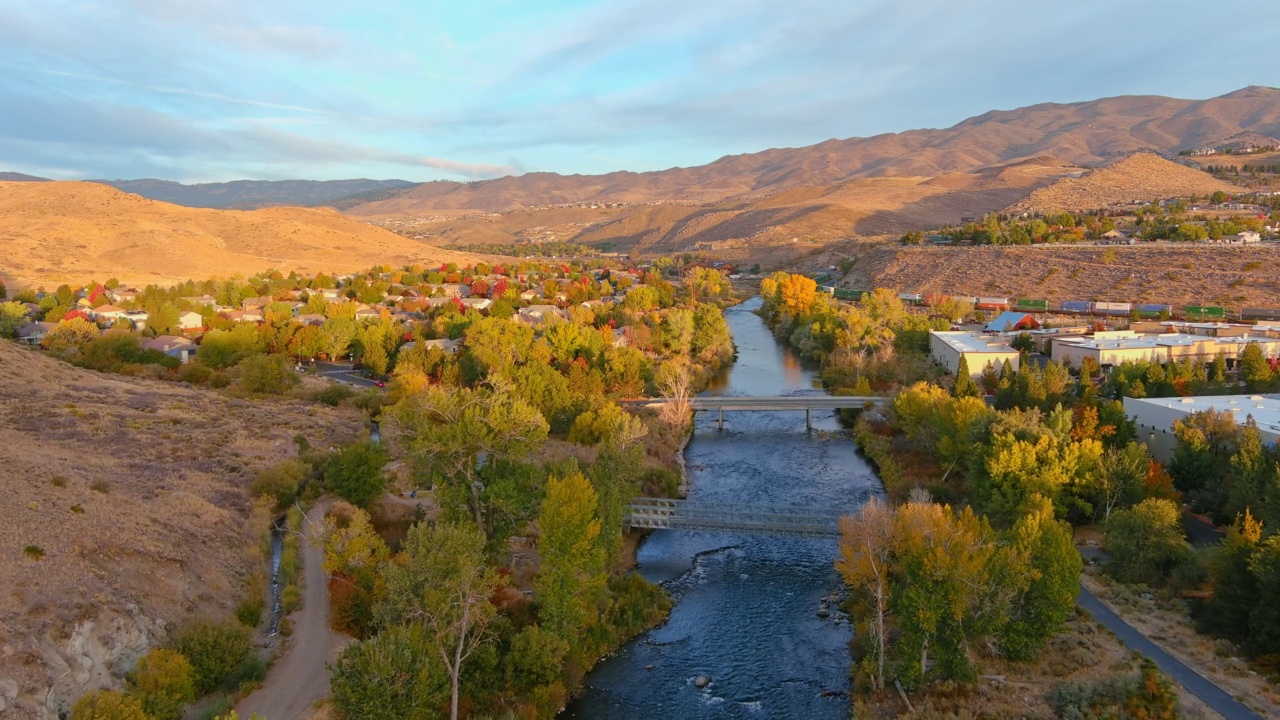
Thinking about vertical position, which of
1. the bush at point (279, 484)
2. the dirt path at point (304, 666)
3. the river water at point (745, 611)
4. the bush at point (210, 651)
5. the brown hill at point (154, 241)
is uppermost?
the brown hill at point (154, 241)

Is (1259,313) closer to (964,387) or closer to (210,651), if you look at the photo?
(964,387)

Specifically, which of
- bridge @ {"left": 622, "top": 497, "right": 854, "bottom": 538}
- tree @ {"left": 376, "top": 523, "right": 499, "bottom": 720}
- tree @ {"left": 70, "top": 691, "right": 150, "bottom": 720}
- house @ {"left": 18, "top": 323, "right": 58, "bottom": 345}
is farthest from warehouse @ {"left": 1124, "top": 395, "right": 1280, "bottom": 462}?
house @ {"left": 18, "top": 323, "right": 58, "bottom": 345}

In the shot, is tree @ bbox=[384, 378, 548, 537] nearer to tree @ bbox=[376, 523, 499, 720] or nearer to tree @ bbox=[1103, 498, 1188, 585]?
tree @ bbox=[376, 523, 499, 720]

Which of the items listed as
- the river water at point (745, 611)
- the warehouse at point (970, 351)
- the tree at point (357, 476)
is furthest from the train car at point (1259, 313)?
the tree at point (357, 476)

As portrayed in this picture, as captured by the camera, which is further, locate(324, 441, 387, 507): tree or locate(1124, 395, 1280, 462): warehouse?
locate(1124, 395, 1280, 462): warehouse

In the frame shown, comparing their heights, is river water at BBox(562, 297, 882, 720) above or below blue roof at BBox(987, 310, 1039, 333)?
below

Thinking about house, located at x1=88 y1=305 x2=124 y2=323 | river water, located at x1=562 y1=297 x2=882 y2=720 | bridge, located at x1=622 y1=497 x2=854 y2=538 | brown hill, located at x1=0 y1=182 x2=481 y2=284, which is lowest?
river water, located at x1=562 y1=297 x2=882 y2=720

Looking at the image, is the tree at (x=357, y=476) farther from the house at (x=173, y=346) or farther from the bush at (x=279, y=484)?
the house at (x=173, y=346)
